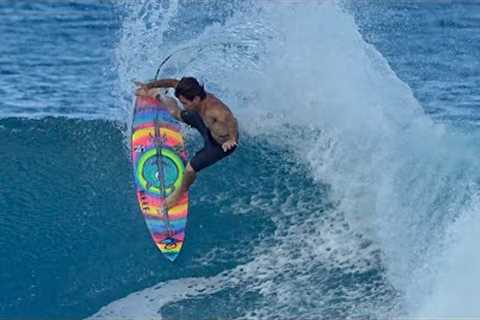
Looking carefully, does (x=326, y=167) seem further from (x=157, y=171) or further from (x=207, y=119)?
(x=207, y=119)

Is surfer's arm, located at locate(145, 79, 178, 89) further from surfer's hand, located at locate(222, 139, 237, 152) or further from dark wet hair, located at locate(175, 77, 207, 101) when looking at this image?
surfer's hand, located at locate(222, 139, 237, 152)

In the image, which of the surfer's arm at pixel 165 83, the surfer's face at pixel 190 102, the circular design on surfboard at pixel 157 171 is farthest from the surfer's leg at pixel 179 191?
the surfer's face at pixel 190 102

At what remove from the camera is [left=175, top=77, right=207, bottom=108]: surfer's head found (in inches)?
395

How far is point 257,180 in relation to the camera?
12.1 meters

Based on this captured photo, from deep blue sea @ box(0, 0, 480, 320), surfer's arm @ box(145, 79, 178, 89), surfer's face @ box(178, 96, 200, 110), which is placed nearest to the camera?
surfer's face @ box(178, 96, 200, 110)

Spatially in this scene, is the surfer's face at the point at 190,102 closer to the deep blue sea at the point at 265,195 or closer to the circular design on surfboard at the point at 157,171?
the circular design on surfboard at the point at 157,171

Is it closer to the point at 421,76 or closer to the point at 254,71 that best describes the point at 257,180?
the point at 254,71

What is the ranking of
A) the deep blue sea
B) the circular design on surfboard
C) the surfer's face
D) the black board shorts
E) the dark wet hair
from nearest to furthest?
the dark wet hair
the surfer's face
the black board shorts
the deep blue sea
the circular design on surfboard

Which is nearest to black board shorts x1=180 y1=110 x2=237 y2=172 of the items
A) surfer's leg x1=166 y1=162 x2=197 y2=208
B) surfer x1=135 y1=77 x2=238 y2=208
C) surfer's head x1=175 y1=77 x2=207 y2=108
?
surfer x1=135 y1=77 x2=238 y2=208

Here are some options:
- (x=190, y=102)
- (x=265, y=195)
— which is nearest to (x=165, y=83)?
(x=190, y=102)

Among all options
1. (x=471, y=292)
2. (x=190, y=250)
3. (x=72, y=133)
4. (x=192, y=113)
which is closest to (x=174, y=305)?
(x=190, y=250)

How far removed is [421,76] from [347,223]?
7.61m

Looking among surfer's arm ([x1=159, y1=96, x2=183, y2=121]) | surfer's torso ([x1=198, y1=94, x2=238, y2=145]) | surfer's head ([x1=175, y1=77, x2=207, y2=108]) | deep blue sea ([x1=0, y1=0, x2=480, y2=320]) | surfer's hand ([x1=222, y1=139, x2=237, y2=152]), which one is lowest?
deep blue sea ([x1=0, y1=0, x2=480, y2=320])

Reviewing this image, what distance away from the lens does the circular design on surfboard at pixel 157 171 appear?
1113cm
